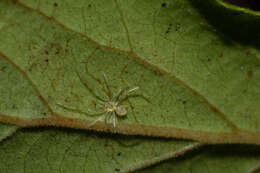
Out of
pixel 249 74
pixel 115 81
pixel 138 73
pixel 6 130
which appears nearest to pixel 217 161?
pixel 249 74

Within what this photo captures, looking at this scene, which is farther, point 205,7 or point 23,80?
point 23,80

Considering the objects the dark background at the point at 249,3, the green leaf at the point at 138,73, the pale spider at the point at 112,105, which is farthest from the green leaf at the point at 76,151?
the dark background at the point at 249,3

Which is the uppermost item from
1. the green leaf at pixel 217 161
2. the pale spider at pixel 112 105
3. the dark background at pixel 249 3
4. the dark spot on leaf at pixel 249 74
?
the dark background at pixel 249 3

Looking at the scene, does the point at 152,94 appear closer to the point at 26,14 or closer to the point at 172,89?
the point at 172,89

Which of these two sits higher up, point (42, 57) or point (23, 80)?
point (42, 57)

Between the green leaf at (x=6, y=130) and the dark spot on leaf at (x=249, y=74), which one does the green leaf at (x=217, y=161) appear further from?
the green leaf at (x=6, y=130)

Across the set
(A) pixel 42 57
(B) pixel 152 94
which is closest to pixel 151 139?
(B) pixel 152 94

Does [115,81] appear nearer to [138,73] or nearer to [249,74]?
[138,73]

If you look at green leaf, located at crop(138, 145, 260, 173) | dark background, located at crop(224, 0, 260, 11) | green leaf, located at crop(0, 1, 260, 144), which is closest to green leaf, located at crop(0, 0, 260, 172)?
green leaf, located at crop(0, 1, 260, 144)
